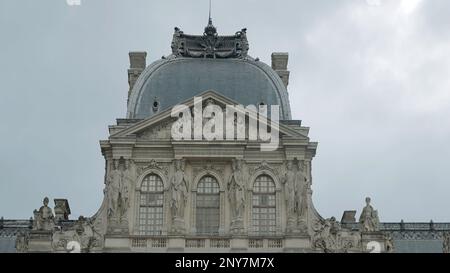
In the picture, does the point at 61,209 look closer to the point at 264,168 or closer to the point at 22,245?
the point at 22,245

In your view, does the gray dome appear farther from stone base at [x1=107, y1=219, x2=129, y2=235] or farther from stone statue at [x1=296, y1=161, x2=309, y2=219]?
stone base at [x1=107, y1=219, x2=129, y2=235]

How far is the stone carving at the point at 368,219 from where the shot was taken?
40.5m

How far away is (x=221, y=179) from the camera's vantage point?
41562 millimetres

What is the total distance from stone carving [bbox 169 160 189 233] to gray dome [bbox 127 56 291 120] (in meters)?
3.57

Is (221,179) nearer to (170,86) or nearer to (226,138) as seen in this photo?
(226,138)

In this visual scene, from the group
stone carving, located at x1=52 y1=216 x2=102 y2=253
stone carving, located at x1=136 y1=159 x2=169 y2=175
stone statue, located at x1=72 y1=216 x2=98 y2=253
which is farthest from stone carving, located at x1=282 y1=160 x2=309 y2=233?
stone statue, located at x1=72 y1=216 x2=98 y2=253

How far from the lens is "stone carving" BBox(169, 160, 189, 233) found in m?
40.3

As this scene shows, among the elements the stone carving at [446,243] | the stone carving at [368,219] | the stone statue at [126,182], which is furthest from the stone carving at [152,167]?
the stone carving at [446,243]

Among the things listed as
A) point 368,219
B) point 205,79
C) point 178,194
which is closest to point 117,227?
point 178,194

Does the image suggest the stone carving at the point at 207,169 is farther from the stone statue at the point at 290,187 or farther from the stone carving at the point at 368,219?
the stone carving at the point at 368,219

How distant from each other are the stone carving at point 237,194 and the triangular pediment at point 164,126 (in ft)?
7.85
